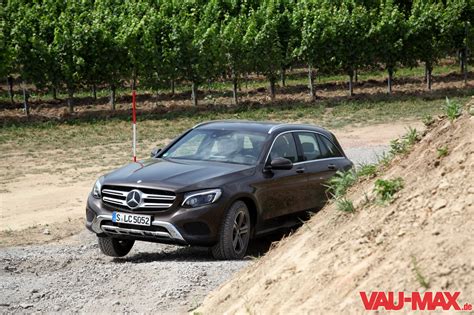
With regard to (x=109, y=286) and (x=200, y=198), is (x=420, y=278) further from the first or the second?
(x=200, y=198)

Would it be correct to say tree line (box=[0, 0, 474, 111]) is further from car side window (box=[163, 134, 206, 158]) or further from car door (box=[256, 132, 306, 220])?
car door (box=[256, 132, 306, 220])

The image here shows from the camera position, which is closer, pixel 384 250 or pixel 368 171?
pixel 384 250

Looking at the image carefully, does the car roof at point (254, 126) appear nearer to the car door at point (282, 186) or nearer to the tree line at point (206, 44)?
the car door at point (282, 186)

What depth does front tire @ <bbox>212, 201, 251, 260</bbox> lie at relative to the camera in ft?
31.1

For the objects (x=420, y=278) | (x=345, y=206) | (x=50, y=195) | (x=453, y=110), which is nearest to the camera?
(x=420, y=278)

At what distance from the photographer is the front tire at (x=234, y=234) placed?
9.49 metres

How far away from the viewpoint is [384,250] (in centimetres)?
532

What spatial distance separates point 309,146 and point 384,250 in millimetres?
6165

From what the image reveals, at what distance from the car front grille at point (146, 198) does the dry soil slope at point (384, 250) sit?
2780 mm

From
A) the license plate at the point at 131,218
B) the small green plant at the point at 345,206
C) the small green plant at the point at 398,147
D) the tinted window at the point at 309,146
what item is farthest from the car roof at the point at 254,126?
the small green plant at the point at 345,206

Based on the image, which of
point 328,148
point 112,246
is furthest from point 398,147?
point 328,148

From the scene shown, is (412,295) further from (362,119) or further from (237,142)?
(362,119)

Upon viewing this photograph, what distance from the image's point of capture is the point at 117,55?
37562 mm

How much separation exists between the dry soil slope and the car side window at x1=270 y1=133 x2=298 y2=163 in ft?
12.9
